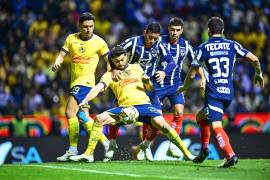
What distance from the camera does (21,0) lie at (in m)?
25.2

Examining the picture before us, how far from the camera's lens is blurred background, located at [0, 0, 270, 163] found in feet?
68.4

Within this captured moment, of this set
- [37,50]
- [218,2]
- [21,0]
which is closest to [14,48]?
[37,50]

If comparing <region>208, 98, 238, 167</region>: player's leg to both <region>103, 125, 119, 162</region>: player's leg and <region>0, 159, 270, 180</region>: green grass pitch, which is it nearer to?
<region>0, 159, 270, 180</region>: green grass pitch

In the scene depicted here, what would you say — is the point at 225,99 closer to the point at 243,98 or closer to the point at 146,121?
the point at 146,121

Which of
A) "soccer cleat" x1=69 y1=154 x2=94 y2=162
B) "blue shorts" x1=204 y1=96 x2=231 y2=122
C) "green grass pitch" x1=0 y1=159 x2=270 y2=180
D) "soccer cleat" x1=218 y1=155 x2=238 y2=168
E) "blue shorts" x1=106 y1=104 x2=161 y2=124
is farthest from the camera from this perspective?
"soccer cleat" x1=69 y1=154 x2=94 y2=162

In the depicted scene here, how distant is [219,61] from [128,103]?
1659mm

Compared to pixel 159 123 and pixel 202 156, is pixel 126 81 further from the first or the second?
pixel 202 156

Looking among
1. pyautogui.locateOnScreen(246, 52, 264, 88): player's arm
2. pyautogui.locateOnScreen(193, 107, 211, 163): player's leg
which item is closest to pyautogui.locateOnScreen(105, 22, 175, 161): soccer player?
pyautogui.locateOnScreen(193, 107, 211, 163): player's leg

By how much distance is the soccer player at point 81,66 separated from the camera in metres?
13.9

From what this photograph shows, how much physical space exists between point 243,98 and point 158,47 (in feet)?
28.0

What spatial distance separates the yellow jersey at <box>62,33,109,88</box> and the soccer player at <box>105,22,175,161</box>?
52cm

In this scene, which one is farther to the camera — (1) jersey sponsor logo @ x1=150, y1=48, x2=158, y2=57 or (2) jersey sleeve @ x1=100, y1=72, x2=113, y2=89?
(1) jersey sponsor logo @ x1=150, y1=48, x2=158, y2=57

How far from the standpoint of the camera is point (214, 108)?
41.0 feet

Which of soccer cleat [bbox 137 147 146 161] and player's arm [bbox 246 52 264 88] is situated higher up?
player's arm [bbox 246 52 264 88]
